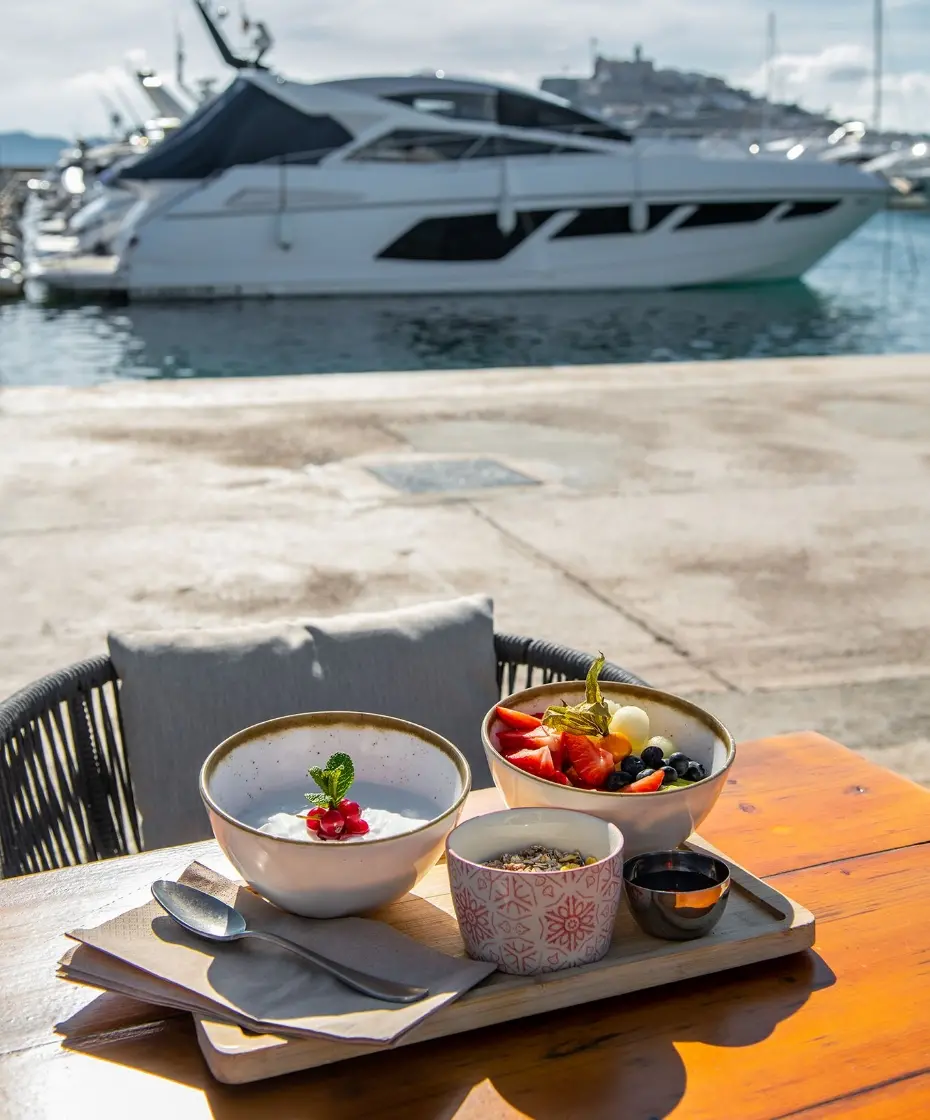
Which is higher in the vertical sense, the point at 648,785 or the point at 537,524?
the point at 648,785

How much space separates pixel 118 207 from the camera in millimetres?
Answer: 29562

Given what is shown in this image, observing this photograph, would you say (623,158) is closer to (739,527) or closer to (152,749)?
(739,527)

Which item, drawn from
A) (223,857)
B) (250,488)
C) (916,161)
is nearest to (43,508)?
(250,488)

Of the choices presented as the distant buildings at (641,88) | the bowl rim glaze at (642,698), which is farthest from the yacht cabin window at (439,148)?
the distant buildings at (641,88)

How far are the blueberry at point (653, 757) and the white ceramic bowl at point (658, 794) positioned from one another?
0.19ft

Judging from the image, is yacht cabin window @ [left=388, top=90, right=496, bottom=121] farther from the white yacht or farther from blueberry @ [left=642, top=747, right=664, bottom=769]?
blueberry @ [left=642, top=747, right=664, bottom=769]

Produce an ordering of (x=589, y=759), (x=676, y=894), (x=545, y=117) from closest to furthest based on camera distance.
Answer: (x=676, y=894)
(x=589, y=759)
(x=545, y=117)

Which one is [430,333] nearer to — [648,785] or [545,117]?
[545,117]

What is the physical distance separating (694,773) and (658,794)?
99 millimetres

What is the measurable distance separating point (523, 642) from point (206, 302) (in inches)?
828

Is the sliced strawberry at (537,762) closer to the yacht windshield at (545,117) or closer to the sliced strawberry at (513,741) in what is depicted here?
the sliced strawberry at (513,741)

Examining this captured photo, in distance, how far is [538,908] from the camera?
1.13m

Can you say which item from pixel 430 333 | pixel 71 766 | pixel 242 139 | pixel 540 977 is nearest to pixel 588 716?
pixel 540 977

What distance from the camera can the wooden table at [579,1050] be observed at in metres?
1.04
